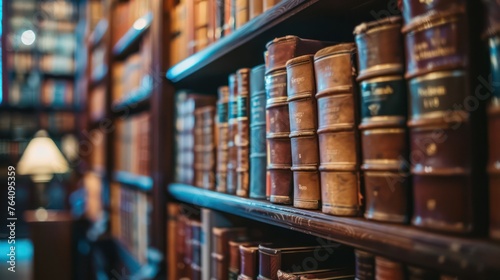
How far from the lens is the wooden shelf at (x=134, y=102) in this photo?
74.3 inches

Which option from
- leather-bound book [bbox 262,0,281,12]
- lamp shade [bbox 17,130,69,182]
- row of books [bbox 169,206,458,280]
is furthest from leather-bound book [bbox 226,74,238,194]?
lamp shade [bbox 17,130,69,182]

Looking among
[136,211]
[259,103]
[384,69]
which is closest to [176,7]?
[259,103]

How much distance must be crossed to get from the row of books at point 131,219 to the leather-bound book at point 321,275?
106 centimetres

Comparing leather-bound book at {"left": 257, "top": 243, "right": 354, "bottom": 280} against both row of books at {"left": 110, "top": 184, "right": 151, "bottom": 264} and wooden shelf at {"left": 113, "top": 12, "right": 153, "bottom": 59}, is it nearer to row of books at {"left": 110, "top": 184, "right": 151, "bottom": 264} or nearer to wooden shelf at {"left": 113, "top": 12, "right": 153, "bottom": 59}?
row of books at {"left": 110, "top": 184, "right": 151, "bottom": 264}

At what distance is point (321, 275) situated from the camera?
0.83 m

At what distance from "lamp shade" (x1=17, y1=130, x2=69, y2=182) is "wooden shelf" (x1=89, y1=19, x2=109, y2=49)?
79 cm

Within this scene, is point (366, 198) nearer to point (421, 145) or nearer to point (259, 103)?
point (421, 145)

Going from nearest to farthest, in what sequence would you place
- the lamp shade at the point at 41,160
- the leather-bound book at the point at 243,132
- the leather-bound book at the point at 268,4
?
the leather-bound book at the point at 268,4, the leather-bound book at the point at 243,132, the lamp shade at the point at 41,160

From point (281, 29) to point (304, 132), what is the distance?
29 cm

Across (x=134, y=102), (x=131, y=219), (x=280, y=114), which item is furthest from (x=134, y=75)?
(x=280, y=114)

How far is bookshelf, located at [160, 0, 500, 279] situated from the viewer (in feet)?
1.64

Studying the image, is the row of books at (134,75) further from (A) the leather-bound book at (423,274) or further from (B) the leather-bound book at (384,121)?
(A) the leather-bound book at (423,274)

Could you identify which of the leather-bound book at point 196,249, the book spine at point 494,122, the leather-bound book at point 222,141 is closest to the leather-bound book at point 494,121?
the book spine at point 494,122

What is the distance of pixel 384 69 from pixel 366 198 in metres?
0.20
